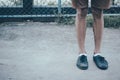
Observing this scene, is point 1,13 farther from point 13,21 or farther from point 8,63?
point 8,63

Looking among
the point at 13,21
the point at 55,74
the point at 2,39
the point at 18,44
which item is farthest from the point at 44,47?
the point at 13,21

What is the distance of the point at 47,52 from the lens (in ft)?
15.7

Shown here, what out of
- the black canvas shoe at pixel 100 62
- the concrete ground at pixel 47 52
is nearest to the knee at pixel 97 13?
the black canvas shoe at pixel 100 62

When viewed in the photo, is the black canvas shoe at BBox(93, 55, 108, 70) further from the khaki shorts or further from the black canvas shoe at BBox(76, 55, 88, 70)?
the khaki shorts

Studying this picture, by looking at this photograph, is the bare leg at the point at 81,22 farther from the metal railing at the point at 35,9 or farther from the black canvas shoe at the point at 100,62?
the metal railing at the point at 35,9

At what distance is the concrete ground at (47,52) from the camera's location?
12.8ft

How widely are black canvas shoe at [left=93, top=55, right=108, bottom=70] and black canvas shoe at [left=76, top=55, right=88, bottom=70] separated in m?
0.15

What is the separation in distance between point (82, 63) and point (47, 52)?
0.84m

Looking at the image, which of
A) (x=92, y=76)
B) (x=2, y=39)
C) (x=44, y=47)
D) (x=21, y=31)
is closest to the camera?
(x=92, y=76)

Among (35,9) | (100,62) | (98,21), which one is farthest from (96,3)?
(35,9)

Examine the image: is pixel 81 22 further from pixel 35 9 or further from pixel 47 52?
pixel 35 9

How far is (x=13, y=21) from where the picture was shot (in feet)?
21.6

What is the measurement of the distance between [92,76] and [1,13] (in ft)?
10.7

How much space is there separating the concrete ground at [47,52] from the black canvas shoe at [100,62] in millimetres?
58
